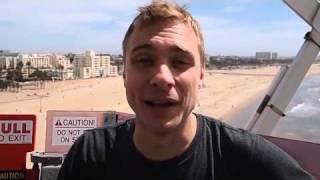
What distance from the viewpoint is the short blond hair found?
1.64 metres

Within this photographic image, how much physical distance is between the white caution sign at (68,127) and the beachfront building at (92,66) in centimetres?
10875

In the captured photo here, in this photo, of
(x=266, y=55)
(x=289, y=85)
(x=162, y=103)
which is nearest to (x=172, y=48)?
(x=162, y=103)

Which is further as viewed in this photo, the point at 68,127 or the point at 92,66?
the point at 92,66

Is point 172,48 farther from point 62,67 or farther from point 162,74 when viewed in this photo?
point 62,67

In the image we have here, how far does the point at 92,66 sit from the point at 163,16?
122368mm

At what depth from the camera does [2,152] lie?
18.9 ft

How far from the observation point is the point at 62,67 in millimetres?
120062

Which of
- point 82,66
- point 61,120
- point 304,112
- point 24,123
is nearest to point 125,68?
point 24,123

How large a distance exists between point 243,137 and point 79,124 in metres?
5.52

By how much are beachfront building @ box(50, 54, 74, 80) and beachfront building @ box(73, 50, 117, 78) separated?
1788 mm

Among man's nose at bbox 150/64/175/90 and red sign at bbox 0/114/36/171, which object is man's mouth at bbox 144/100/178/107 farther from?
red sign at bbox 0/114/36/171

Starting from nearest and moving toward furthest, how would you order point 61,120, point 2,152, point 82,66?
point 2,152 < point 61,120 < point 82,66

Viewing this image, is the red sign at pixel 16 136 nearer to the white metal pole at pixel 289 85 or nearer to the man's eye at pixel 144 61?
the white metal pole at pixel 289 85

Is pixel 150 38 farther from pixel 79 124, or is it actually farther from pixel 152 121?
pixel 79 124
